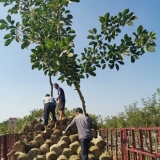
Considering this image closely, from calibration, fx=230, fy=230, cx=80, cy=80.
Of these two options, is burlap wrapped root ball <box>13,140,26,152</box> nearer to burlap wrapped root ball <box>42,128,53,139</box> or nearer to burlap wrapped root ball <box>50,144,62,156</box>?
burlap wrapped root ball <box>50,144,62,156</box>

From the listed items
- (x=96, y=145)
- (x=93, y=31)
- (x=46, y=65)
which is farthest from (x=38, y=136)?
(x=93, y=31)

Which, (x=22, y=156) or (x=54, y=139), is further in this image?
(x=54, y=139)

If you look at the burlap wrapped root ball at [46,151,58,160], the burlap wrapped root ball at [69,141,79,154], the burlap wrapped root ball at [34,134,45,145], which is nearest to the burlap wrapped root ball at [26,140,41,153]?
the burlap wrapped root ball at [34,134,45,145]

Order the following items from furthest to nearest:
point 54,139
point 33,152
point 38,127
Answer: point 38,127
point 54,139
point 33,152

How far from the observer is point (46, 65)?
6742 mm

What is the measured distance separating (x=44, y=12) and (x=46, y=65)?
192 cm

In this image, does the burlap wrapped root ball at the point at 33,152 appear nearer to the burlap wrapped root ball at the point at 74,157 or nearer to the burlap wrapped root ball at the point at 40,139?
the burlap wrapped root ball at the point at 40,139

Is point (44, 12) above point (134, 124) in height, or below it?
above

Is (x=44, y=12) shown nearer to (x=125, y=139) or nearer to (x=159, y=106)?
(x=125, y=139)

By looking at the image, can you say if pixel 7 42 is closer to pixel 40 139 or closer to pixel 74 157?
pixel 40 139

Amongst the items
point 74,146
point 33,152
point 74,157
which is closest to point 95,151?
point 74,146

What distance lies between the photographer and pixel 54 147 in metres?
7.60

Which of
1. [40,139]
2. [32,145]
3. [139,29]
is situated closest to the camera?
[139,29]

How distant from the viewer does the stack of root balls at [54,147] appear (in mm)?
7267
